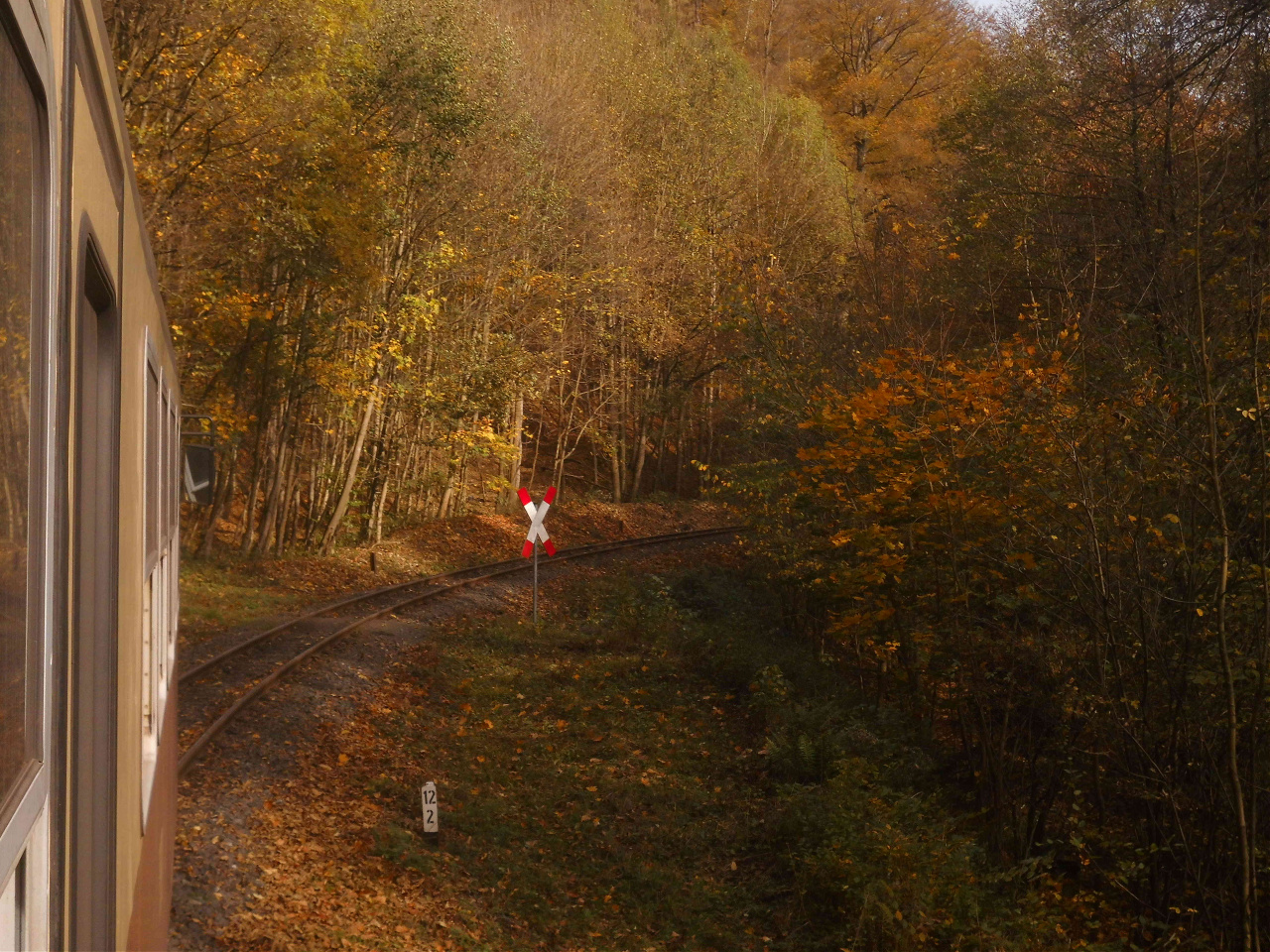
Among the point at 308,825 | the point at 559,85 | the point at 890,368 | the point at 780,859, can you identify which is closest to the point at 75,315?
the point at 308,825

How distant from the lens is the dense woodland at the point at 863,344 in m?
8.68

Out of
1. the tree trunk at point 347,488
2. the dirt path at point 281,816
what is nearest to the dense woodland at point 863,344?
the tree trunk at point 347,488

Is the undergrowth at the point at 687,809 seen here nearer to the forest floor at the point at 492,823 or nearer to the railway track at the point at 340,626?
the forest floor at the point at 492,823

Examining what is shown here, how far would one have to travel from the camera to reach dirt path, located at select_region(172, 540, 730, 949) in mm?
7336

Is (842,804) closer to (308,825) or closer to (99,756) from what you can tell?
(308,825)

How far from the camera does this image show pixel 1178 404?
341 inches

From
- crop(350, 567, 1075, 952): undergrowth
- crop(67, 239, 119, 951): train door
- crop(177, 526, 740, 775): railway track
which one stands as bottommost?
crop(350, 567, 1075, 952): undergrowth

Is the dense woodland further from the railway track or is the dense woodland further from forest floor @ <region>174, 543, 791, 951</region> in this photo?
the railway track

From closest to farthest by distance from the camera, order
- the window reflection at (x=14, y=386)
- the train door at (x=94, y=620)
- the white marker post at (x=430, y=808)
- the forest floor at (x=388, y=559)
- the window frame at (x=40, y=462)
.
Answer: the window reflection at (x=14, y=386) → the window frame at (x=40, y=462) → the train door at (x=94, y=620) → the white marker post at (x=430, y=808) → the forest floor at (x=388, y=559)

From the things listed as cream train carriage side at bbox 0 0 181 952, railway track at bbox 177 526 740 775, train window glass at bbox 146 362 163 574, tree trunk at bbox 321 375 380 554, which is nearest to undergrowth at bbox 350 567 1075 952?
railway track at bbox 177 526 740 775

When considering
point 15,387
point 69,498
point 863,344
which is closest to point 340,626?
point 863,344

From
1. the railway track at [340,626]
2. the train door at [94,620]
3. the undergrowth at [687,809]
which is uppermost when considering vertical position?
the train door at [94,620]

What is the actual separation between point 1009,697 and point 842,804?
6.37 ft

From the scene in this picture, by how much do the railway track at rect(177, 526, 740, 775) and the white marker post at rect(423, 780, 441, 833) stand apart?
1.99 meters
